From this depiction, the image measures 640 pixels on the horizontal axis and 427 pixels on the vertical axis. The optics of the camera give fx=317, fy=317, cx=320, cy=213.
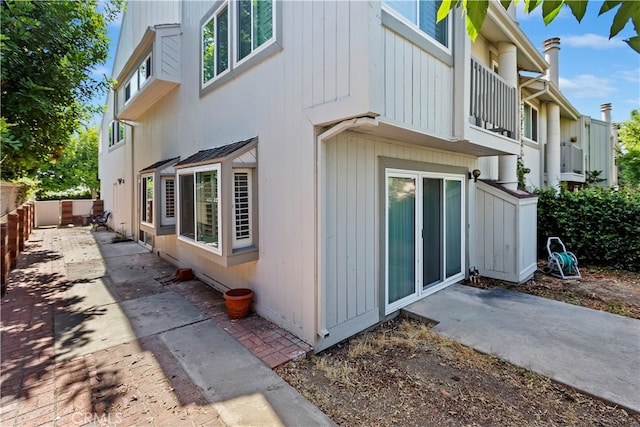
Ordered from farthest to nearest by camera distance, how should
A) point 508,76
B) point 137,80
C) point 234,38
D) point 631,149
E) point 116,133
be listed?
1. point 631,149
2. point 116,133
3. point 137,80
4. point 508,76
5. point 234,38

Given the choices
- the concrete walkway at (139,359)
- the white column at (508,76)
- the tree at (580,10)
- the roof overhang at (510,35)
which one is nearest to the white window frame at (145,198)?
the concrete walkway at (139,359)

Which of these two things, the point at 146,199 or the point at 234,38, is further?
the point at 146,199

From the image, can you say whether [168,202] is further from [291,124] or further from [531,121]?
[531,121]

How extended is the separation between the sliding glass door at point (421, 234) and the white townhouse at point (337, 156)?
0.10 feet

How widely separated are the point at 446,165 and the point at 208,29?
5.24m

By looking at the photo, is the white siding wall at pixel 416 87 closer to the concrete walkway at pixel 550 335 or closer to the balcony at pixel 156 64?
the concrete walkway at pixel 550 335

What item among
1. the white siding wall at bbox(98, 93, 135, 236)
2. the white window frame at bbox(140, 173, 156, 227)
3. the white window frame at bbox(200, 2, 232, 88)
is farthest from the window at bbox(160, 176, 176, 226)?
the white siding wall at bbox(98, 93, 135, 236)

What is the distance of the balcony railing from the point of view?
512 centimetres

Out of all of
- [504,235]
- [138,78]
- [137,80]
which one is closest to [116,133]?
[137,80]

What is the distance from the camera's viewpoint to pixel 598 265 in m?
7.92

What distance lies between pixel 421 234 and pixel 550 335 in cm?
218

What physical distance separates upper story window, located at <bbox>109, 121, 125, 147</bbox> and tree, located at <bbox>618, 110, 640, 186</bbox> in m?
26.3

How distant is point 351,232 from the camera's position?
4207 mm

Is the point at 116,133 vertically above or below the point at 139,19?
below
